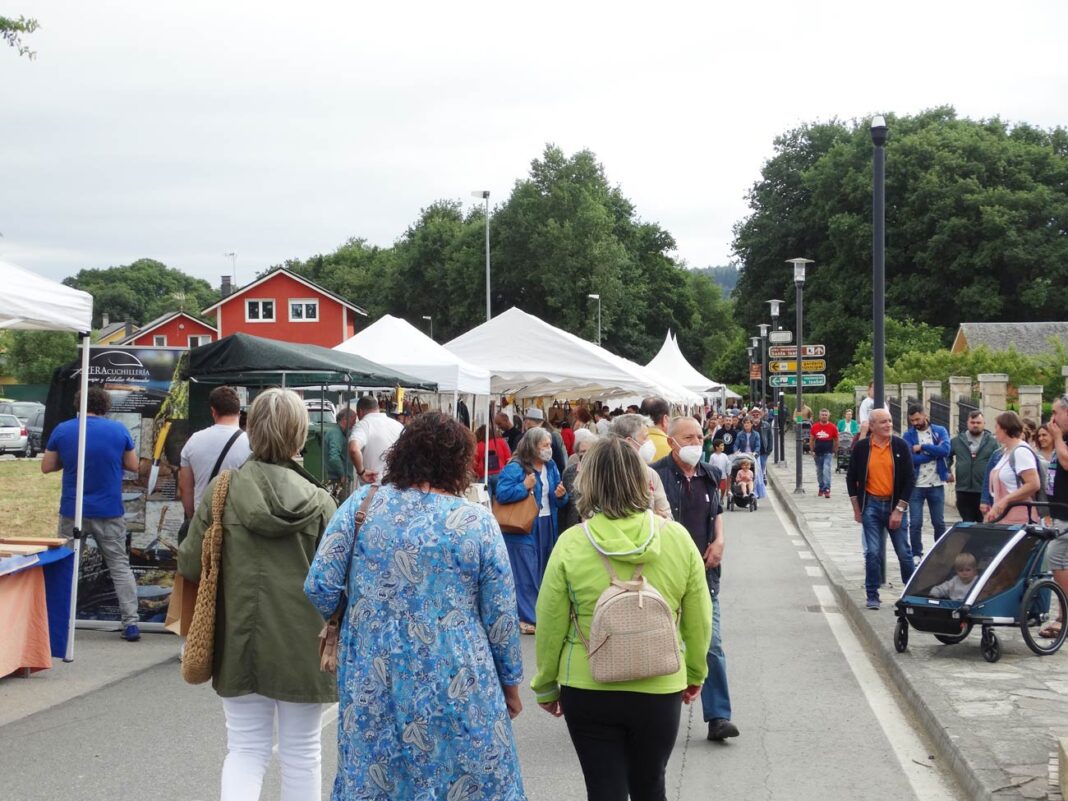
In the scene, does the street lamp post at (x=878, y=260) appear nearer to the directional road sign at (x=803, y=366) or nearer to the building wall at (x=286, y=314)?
the directional road sign at (x=803, y=366)

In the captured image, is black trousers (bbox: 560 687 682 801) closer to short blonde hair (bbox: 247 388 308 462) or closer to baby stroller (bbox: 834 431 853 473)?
short blonde hair (bbox: 247 388 308 462)

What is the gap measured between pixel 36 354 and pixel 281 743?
7871 cm

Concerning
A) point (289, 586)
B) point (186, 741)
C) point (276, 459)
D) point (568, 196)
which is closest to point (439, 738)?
point (289, 586)

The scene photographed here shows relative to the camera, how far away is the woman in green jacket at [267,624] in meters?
4.25

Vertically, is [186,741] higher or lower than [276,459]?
lower

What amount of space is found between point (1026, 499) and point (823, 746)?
4265 millimetres

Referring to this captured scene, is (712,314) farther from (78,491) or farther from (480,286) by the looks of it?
(78,491)

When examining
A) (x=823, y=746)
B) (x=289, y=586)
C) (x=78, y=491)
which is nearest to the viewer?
(x=289, y=586)

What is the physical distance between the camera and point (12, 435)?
40.6 metres

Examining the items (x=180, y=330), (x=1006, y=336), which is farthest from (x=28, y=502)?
(x=180, y=330)

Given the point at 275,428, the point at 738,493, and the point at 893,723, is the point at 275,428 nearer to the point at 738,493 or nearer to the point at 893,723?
the point at 893,723

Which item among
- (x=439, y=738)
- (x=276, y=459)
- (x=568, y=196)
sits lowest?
(x=439, y=738)

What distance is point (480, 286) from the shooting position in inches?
2847

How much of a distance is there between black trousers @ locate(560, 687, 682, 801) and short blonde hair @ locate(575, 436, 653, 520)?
59 centimetres
